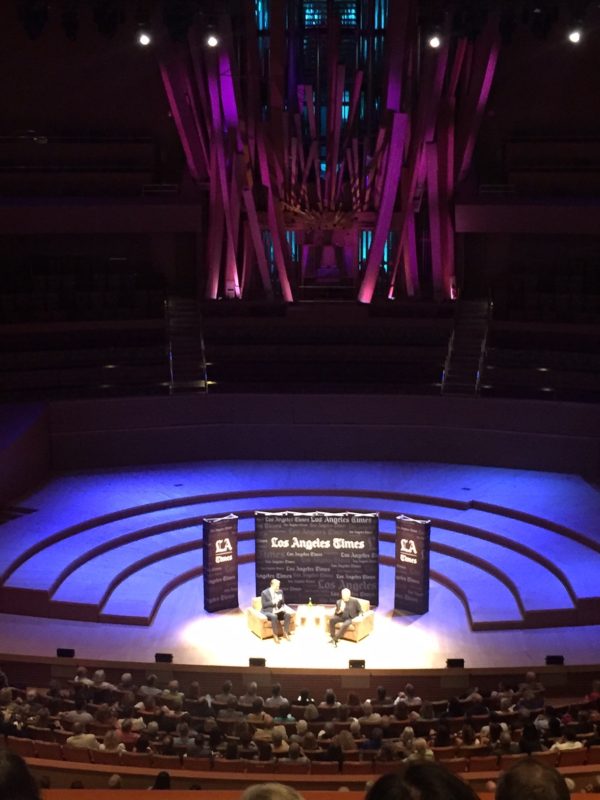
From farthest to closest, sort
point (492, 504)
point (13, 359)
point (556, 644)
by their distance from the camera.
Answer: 1. point (13, 359)
2. point (492, 504)
3. point (556, 644)

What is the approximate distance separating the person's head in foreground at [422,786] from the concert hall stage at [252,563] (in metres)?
9.87

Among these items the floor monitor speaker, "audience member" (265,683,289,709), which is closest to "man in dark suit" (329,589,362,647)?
the floor monitor speaker

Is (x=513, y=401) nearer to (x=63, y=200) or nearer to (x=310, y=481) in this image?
(x=310, y=481)

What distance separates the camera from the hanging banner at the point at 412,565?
42.1 feet

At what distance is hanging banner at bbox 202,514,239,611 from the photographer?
13.0 meters

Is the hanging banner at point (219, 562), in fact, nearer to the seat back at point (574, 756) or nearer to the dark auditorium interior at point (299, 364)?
the dark auditorium interior at point (299, 364)

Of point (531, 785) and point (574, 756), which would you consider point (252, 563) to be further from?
point (531, 785)

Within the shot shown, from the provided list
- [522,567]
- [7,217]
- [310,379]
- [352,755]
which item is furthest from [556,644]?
[7,217]

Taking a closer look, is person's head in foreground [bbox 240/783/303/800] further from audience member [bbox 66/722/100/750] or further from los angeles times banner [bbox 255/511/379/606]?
los angeles times banner [bbox 255/511/379/606]

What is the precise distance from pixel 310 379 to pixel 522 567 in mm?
6583

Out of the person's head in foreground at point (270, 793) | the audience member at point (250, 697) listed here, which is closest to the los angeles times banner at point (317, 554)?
the audience member at point (250, 697)

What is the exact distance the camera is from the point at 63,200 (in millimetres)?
20219

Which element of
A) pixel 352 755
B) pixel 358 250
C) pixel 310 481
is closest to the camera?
pixel 352 755

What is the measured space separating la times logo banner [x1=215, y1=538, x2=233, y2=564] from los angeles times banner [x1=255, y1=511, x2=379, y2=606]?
33cm
